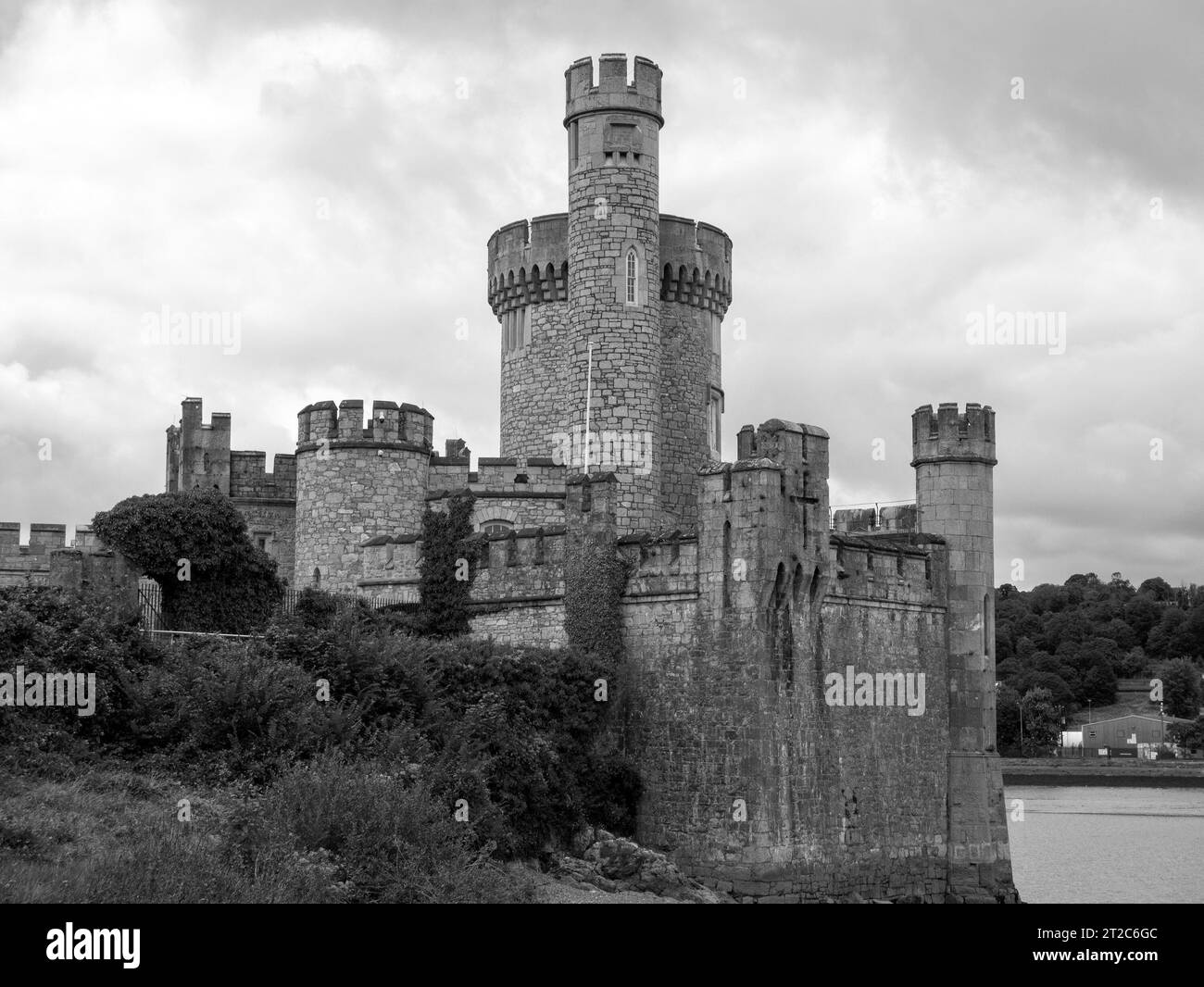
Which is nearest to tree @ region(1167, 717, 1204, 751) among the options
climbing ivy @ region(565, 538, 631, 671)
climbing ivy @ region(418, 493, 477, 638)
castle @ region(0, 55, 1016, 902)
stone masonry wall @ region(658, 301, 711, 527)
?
castle @ region(0, 55, 1016, 902)

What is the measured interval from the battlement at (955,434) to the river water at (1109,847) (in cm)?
1021

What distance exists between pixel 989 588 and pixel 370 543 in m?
15.0

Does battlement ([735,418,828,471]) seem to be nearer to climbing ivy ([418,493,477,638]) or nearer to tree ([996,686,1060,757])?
climbing ivy ([418,493,477,638])

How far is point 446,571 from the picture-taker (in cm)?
3803

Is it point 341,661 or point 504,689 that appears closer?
point 341,661

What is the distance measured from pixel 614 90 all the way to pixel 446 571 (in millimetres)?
A: 14883

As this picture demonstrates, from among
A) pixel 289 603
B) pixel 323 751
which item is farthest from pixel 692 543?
pixel 289 603

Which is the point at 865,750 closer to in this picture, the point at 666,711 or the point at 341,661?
the point at 666,711

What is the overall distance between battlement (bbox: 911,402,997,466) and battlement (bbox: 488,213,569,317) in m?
12.1

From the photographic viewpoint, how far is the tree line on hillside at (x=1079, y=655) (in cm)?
11869

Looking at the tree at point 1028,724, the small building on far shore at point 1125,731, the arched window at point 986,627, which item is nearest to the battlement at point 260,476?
the arched window at point 986,627

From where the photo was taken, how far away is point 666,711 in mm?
33875
